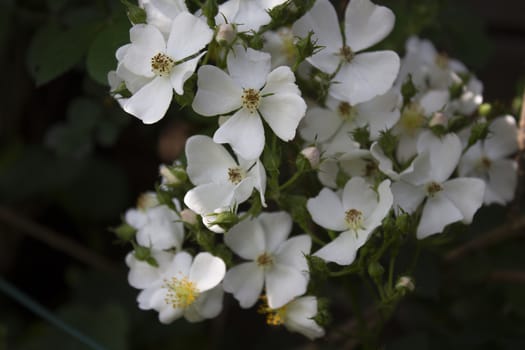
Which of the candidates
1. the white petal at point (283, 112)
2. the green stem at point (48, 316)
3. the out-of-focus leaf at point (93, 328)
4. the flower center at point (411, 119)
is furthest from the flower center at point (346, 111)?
the out-of-focus leaf at point (93, 328)

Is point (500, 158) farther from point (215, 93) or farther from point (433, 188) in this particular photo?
point (215, 93)

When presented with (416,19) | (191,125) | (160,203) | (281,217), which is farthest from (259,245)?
(191,125)

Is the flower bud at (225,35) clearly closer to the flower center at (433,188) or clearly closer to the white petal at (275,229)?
the white petal at (275,229)

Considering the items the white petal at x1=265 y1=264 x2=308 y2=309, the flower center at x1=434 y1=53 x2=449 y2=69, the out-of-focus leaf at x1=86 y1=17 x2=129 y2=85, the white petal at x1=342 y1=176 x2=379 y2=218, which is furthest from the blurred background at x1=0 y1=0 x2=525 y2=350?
the white petal at x1=342 y1=176 x2=379 y2=218

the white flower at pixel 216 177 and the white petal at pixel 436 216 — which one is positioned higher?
the white flower at pixel 216 177

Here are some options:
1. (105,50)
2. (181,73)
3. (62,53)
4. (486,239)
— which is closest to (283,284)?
(181,73)

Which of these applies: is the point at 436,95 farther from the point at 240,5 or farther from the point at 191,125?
the point at 191,125
